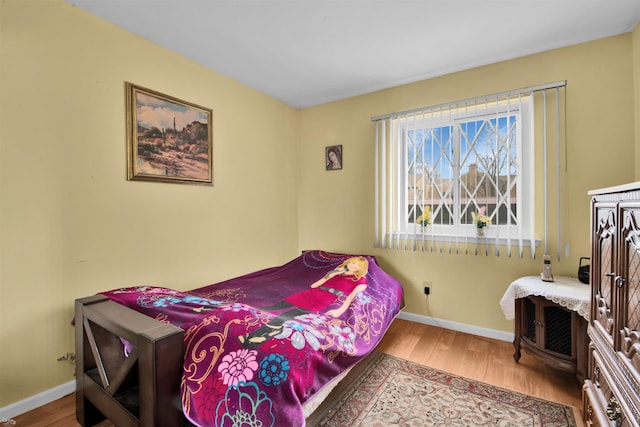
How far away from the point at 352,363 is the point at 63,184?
206 cm

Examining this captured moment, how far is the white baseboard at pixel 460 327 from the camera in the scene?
97.6 inches

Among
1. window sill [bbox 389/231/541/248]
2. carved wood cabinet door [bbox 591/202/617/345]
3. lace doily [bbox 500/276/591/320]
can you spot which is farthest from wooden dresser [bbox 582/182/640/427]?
window sill [bbox 389/231/541/248]

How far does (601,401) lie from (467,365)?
3.05 ft

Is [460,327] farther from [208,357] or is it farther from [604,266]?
[208,357]

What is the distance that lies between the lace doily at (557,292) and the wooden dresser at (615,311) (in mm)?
392

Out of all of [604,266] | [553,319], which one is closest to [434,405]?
[553,319]

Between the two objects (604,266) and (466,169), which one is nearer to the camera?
(604,266)

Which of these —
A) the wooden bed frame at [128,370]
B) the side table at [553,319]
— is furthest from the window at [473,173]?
the wooden bed frame at [128,370]

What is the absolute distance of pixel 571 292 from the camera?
183 cm

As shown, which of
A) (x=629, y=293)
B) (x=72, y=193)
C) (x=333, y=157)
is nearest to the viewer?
(x=629, y=293)

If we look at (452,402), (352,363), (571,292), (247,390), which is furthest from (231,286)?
(571,292)

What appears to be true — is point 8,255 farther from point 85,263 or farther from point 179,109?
point 179,109

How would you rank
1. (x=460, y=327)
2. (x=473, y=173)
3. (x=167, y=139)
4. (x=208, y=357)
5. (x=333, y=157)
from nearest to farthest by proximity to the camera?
1. (x=208, y=357)
2. (x=167, y=139)
3. (x=473, y=173)
4. (x=460, y=327)
5. (x=333, y=157)

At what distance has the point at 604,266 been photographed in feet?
4.15
